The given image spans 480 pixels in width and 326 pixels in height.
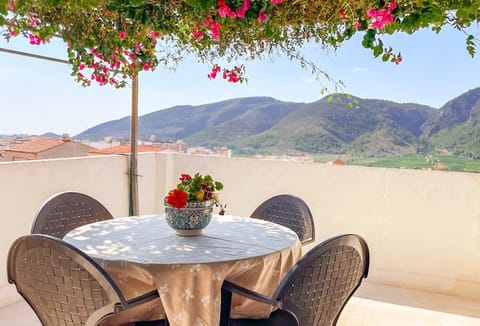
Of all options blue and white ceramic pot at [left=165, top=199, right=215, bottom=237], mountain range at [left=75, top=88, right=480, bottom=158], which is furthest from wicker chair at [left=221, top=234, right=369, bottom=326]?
mountain range at [left=75, top=88, right=480, bottom=158]

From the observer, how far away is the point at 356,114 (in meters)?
4.21

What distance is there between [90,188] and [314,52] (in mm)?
2323

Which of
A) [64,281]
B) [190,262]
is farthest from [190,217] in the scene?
[64,281]

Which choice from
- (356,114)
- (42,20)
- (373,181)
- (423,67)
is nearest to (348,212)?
(373,181)

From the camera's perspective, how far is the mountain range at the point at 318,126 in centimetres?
394

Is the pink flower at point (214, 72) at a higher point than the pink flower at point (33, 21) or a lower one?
lower

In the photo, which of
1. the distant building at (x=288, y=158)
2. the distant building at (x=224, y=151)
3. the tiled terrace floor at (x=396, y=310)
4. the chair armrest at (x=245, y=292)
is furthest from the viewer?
the distant building at (x=224, y=151)

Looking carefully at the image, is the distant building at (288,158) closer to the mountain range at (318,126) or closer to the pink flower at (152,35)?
the mountain range at (318,126)

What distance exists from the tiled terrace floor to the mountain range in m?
1.26

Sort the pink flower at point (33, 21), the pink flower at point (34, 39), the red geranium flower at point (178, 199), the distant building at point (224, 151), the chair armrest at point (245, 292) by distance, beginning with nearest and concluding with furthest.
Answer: the chair armrest at point (245, 292) < the red geranium flower at point (178, 199) < the pink flower at point (33, 21) < the pink flower at point (34, 39) < the distant building at point (224, 151)

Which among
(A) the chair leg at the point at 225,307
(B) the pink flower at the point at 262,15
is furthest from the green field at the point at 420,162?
(B) the pink flower at the point at 262,15

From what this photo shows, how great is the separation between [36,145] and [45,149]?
0.07 metres

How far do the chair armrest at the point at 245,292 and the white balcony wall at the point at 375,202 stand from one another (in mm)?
2072

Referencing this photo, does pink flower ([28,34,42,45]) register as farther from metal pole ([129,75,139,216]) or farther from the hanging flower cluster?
metal pole ([129,75,139,216])
